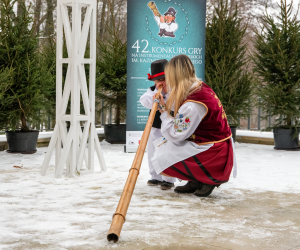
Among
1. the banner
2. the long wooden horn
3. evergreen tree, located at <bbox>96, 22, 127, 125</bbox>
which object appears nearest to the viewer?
the long wooden horn

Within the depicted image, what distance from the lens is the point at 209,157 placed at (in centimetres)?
365

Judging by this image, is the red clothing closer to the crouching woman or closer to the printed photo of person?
the crouching woman

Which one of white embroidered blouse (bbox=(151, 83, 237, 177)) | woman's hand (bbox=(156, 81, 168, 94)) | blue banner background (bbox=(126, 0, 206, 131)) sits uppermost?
blue banner background (bbox=(126, 0, 206, 131))

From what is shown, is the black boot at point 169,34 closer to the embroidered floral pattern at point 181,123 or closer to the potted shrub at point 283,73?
the potted shrub at point 283,73

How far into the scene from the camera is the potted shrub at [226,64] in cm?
786

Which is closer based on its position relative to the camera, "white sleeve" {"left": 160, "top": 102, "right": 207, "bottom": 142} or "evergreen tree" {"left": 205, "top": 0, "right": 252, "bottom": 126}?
"white sleeve" {"left": 160, "top": 102, "right": 207, "bottom": 142}

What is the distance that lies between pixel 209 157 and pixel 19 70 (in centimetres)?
405

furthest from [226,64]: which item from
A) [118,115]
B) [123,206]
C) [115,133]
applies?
[123,206]

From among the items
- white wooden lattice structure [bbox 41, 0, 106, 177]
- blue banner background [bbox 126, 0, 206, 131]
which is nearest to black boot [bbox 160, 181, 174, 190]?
white wooden lattice structure [bbox 41, 0, 106, 177]

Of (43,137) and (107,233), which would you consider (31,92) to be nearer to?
(43,137)

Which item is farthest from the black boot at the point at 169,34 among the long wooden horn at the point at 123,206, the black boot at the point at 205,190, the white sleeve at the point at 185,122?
the long wooden horn at the point at 123,206

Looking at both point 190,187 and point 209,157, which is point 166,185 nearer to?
point 190,187

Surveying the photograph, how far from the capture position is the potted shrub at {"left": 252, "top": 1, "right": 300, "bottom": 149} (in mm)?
7285

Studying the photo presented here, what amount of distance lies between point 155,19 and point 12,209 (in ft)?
14.7
